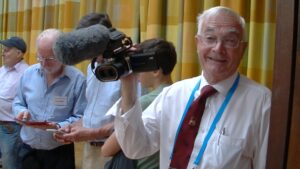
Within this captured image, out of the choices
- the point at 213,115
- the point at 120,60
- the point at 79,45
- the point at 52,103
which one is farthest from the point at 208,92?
the point at 52,103

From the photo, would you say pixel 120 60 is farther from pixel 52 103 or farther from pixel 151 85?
pixel 52 103

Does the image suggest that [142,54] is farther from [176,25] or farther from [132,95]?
[176,25]

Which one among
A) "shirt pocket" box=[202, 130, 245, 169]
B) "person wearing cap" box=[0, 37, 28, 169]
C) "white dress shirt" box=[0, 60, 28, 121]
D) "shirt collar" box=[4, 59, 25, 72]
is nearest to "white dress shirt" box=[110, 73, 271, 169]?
"shirt pocket" box=[202, 130, 245, 169]

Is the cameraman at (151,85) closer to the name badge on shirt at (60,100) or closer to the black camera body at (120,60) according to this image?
the black camera body at (120,60)

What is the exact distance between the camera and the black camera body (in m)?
0.93

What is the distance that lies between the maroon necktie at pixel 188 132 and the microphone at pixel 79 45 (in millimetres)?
392

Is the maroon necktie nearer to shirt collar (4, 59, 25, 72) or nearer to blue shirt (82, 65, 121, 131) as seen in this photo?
blue shirt (82, 65, 121, 131)

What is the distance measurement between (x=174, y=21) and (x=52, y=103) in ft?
2.66

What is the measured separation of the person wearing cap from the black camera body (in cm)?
189

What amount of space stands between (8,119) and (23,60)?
0.55 m

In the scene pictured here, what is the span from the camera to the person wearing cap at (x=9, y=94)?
107 inches

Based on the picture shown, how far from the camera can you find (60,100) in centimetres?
211

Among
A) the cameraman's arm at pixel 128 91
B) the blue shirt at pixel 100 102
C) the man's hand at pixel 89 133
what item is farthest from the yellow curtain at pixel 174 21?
the cameraman's arm at pixel 128 91

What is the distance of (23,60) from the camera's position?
3.18 m
